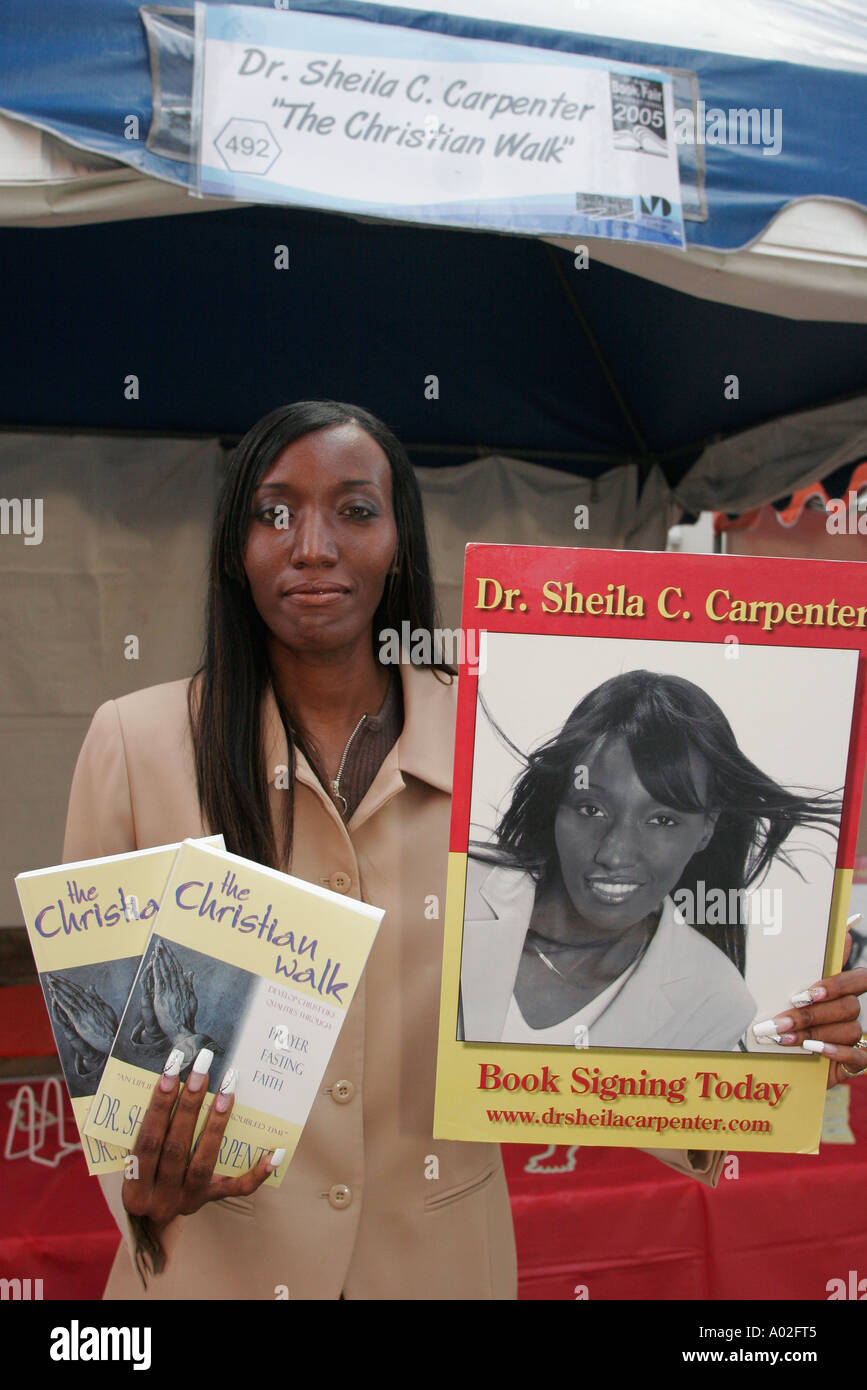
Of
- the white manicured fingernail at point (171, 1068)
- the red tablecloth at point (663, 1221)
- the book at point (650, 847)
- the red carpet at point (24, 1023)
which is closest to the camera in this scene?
the white manicured fingernail at point (171, 1068)

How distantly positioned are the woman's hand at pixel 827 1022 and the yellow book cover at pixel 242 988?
1.55ft

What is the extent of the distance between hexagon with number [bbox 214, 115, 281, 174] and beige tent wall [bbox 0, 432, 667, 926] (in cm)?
190

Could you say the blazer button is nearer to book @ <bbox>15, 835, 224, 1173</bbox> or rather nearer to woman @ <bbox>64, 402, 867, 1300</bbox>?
woman @ <bbox>64, 402, 867, 1300</bbox>

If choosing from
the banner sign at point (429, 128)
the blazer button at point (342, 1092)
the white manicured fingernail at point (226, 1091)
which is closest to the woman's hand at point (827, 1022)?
the blazer button at point (342, 1092)

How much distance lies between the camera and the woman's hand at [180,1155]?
39.7 inches

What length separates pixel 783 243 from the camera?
1.89 m

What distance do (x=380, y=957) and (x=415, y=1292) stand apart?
0.40 meters

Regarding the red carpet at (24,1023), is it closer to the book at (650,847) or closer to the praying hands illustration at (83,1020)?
the praying hands illustration at (83,1020)

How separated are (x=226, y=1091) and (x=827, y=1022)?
65 centimetres

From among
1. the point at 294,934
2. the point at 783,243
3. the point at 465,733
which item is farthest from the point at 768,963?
the point at 783,243

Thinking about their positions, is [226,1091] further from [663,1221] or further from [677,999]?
[663,1221]

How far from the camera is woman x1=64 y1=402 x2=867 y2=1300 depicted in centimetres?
119

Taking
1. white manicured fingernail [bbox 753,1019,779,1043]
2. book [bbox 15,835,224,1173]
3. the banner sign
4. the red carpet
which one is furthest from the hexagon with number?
the red carpet

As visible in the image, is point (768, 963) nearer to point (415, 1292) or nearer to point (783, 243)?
point (415, 1292)
